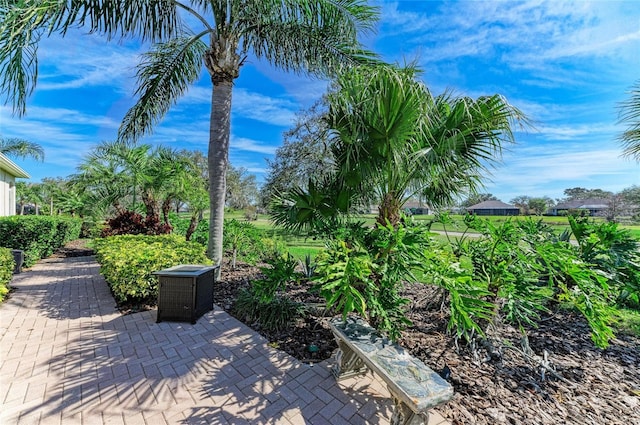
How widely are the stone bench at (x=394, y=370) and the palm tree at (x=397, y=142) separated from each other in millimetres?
1579

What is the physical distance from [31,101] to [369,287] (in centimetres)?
592

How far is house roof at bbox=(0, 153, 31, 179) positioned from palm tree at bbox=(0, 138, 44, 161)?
494 centimetres

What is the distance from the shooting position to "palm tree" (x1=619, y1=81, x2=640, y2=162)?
20.9 feet

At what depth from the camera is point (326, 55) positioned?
6.20 metres

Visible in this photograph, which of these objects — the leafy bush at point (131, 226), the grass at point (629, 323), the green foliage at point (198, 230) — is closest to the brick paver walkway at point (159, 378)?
the grass at point (629, 323)

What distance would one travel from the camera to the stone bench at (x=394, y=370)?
1.93 meters

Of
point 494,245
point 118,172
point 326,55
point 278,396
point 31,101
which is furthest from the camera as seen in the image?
point 118,172

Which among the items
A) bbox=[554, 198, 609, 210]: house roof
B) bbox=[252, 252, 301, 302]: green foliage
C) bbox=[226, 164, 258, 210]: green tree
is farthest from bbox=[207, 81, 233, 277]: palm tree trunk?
bbox=[554, 198, 609, 210]: house roof

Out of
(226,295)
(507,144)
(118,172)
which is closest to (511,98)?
(507,144)

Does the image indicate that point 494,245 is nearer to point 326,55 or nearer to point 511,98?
point 511,98

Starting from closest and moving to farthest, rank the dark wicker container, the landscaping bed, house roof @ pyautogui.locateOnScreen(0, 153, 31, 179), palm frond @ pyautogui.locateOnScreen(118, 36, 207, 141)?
the landscaping bed, the dark wicker container, palm frond @ pyautogui.locateOnScreen(118, 36, 207, 141), house roof @ pyautogui.locateOnScreen(0, 153, 31, 179)

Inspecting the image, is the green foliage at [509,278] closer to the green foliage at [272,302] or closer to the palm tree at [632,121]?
the green foliage at [272,302]

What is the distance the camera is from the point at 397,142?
3.11 metres

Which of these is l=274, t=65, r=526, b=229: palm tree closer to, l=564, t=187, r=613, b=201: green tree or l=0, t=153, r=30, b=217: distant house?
l=0, t=153, r=30, b=217: distant house
